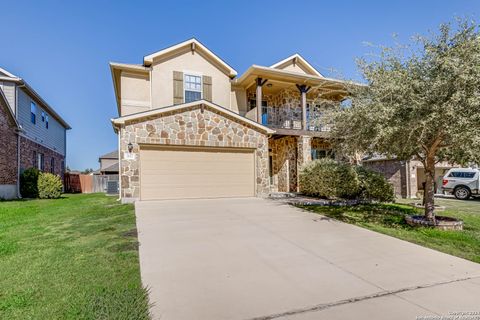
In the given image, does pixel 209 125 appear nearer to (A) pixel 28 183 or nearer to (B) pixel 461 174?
(A) pixel 28 183

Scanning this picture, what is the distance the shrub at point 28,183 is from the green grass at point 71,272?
396 inches

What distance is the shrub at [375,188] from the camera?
1244cm

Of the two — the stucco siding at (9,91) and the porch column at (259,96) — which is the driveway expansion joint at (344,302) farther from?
the stucco siding at (9,91)

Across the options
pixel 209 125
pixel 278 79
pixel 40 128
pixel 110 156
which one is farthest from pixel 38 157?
pixel 110 156

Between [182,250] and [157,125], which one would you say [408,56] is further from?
[157,125]

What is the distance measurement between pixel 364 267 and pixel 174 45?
536 inches

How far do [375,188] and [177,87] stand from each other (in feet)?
35.5

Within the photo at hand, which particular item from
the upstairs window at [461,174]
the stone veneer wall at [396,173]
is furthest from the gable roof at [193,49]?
the upstairs window at [461,174]

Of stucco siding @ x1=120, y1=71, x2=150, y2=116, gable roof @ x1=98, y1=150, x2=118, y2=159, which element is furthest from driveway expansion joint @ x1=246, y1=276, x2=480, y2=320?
gable roof @ x1=98, y1=150, x2=118, y2=159

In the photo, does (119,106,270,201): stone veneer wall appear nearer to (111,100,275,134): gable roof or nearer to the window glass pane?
(111,100,275,134): gable roof

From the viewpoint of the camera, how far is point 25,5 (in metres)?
10.7

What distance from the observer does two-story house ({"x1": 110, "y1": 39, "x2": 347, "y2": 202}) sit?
11023mm

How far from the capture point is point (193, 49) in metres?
14.8

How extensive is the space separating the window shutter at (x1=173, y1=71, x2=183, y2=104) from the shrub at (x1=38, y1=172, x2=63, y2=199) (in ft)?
28.4
